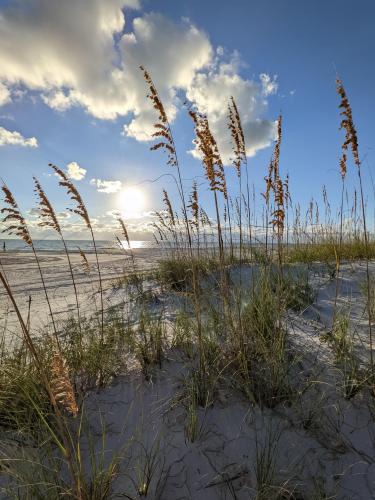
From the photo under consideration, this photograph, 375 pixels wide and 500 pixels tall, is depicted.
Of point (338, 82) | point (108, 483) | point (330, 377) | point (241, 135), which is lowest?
point (108, 483)

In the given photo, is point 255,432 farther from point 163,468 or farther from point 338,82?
point 338,82

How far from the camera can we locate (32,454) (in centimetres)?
158

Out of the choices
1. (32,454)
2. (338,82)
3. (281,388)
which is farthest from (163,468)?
(338,82)

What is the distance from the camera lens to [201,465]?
1644 millimetres

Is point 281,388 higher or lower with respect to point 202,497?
higher

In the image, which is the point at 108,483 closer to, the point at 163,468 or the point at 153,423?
the point at 163,468

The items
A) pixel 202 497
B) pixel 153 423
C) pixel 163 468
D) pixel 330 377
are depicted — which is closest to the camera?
pixel 202 497

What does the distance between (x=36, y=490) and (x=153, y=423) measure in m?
0.72

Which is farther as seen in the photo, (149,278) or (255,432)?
(149,278)

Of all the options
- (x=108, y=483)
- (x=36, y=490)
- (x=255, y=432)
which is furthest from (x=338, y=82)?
(x=36, y=490)

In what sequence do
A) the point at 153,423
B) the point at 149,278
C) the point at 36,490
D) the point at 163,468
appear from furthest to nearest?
the point at 149,278
the point at 153,423
the point at 163,468
the point at 36,490

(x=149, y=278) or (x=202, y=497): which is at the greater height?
(x=149, y=278)

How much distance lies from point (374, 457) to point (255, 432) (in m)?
0.67

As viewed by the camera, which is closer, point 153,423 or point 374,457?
point 374,457
